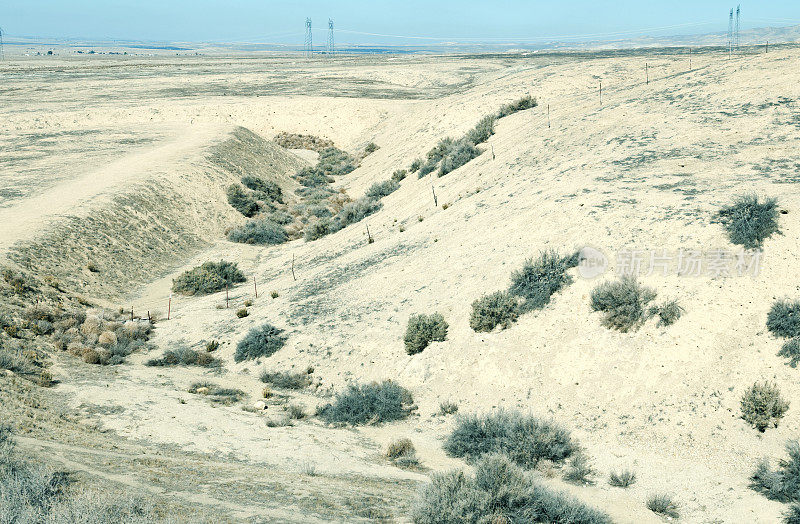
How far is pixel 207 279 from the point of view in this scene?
22578 mm

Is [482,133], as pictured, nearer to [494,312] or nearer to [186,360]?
[494,312]

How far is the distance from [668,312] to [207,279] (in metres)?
17.2

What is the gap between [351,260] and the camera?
21.2m

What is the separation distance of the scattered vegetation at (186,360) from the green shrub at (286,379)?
79.8 inches

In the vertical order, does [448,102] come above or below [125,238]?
above

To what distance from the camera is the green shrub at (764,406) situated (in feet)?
32.1

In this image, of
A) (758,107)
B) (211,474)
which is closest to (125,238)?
(211,474)

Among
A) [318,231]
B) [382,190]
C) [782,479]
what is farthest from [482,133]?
[782,479]

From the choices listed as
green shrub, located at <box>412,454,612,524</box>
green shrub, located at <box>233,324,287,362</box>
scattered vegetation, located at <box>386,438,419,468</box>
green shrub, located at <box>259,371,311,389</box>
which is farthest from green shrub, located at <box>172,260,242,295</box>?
green shrub, located at <box>412,454,612,524</box>

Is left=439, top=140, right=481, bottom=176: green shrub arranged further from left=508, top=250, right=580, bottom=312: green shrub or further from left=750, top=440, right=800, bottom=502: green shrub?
left=750, top=440, right=800, bottom=502: green shrub

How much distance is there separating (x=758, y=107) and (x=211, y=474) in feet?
73.0

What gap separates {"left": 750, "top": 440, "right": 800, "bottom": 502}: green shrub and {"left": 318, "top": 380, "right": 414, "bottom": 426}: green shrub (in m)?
6.61

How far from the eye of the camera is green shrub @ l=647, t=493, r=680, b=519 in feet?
27.7

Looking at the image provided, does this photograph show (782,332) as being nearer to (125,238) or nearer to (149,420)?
(149,420)
